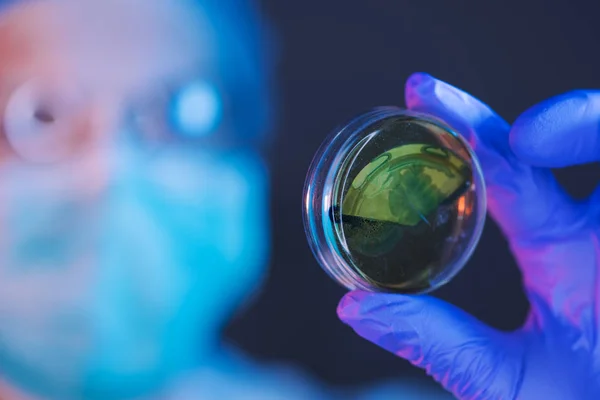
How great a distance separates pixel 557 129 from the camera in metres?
1.04

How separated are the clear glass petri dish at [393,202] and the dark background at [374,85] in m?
0.28

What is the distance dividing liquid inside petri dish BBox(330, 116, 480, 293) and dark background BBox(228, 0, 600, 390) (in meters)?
0.29

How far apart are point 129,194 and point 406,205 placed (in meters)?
0.64

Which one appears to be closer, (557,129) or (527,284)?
(557,129)

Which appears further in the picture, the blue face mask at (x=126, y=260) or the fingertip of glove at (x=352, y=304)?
the blue face mask at (x=126, y=260)

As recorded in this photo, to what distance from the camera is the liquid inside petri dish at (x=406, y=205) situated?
0.94 meters

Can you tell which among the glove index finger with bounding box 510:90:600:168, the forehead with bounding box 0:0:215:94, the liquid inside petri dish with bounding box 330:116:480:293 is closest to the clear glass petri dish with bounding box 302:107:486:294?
the liquid inside petri dish with bounding box 330:116:480:293

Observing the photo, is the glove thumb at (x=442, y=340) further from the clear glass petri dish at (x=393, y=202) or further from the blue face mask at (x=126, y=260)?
the blue face mask at (x=126, y=260)

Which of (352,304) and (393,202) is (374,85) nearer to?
(393,202)

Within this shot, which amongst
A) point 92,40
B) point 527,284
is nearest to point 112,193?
point 92,40

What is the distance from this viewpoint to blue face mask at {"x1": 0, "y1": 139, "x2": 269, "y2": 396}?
1.21 m

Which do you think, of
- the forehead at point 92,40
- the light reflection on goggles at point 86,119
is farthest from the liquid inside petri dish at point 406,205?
the forehead at point 92,40

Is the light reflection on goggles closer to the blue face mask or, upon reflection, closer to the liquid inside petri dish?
the blue face mask

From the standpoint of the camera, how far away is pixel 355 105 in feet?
4.15
